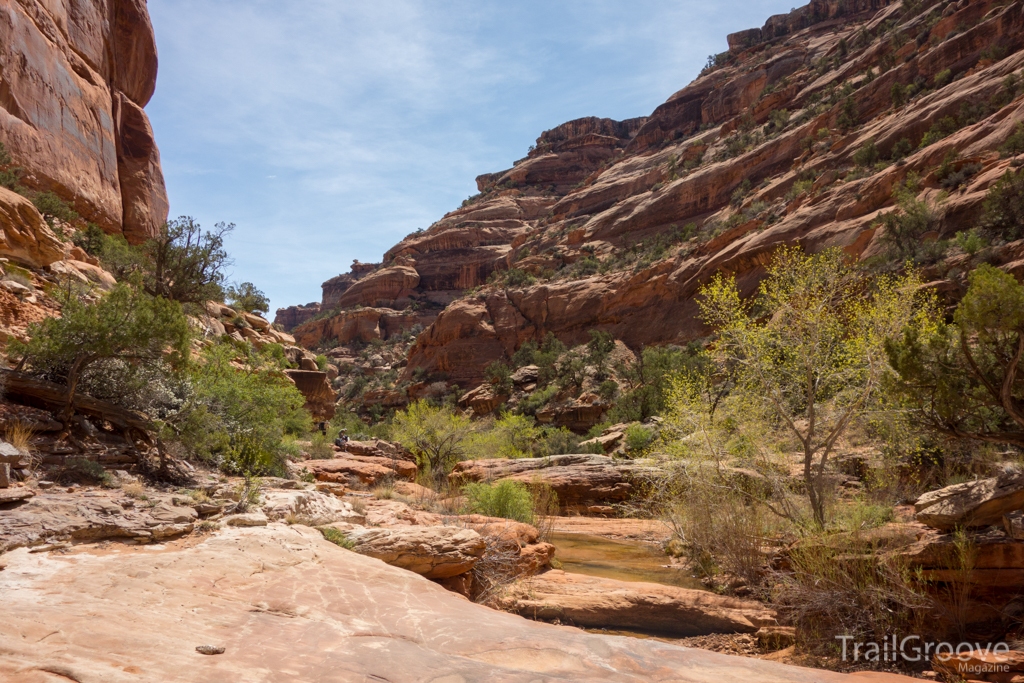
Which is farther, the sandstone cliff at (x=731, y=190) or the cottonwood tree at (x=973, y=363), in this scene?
the sandstone cliff at (x=731, y=190)

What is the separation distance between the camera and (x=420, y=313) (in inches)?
2965

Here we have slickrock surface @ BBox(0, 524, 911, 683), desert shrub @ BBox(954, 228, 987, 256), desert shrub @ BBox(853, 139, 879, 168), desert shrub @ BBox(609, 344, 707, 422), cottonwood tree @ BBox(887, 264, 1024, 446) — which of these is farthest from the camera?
desert shrub @ BBox(853, 139, 879, 168)

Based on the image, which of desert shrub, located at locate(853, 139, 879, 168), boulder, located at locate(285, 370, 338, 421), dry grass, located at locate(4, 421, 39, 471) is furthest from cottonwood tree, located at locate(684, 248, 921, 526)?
desert shrub, located at locate(853, 139, 879, 168)

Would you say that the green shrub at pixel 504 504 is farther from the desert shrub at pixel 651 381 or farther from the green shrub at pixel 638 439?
the desert shrub at pixel 651 381

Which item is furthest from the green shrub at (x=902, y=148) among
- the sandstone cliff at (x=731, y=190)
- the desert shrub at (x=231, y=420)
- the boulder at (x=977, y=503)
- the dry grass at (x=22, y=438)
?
the dry grass at (x=22, y=438)

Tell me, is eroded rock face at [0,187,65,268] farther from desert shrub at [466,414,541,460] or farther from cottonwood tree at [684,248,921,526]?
cottonwood tree at [684,248,921,526]

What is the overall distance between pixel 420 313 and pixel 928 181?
191ft

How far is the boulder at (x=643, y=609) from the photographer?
24.4 ft

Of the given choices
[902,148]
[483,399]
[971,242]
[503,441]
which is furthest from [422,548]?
[902,148]

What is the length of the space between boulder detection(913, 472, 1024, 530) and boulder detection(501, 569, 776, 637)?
2.45 m

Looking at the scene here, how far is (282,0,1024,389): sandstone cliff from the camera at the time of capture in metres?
30.4

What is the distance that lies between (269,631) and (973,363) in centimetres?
896

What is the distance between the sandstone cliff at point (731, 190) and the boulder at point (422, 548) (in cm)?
2110

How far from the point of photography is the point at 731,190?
48156mm
